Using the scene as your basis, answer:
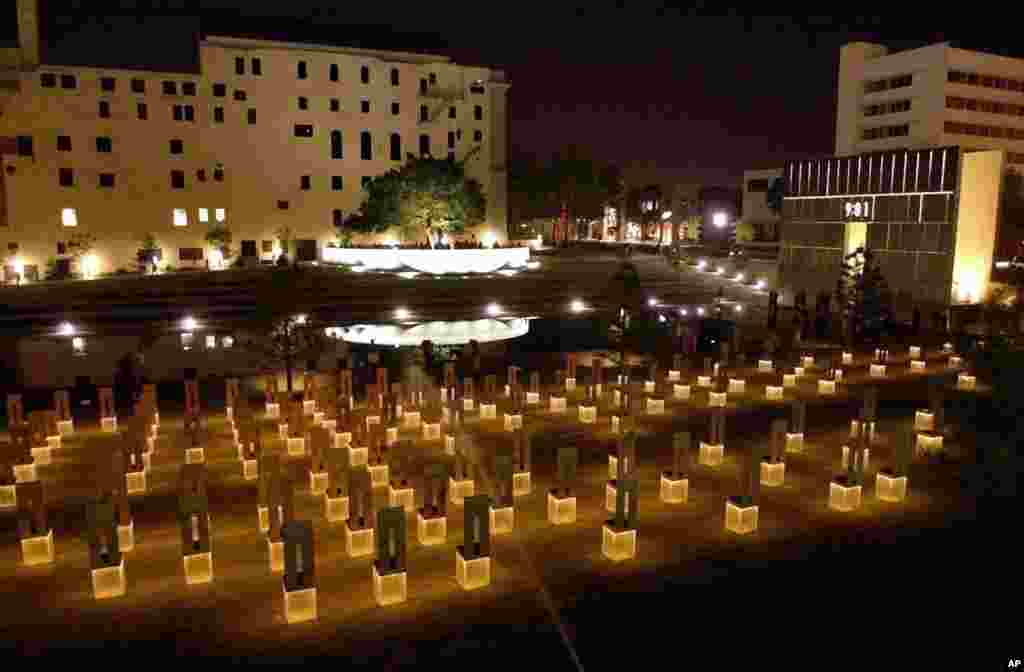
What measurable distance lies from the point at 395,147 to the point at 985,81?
4932 centimetres

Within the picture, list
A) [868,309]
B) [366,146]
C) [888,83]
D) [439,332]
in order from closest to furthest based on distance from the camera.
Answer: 1. [868,309]
2. [439,332]
3. [366,146]
4. [888,83]

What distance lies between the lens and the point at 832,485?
10375 mm

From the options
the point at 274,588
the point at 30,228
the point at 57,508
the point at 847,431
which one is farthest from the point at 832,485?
the point at 30,228

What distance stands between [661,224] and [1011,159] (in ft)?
154

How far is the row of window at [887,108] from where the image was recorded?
6464cm

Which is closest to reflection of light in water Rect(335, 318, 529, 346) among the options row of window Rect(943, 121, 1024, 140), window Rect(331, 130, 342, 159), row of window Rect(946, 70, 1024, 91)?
window Rect(331, 130, 342, 159)

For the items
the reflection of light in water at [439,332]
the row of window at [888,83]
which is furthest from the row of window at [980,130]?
the reflection of light in water at [439,332]

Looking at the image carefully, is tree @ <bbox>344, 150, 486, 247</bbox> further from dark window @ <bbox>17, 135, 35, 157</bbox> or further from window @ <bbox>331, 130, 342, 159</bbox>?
dark window @ <bbox>17, 135, 35, 157</bbox>

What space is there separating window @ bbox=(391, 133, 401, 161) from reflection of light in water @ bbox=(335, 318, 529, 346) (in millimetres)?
31568

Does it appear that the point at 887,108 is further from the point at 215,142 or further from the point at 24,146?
the point at 24,146

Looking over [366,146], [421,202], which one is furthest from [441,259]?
[366,146]

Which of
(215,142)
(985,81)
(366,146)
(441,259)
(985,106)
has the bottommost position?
(441,259)

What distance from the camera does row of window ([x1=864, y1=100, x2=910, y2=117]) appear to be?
6464cm

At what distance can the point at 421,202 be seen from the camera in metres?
48.2
